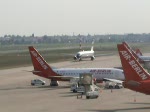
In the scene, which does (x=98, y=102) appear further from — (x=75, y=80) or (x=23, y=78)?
(x=23, y=78)

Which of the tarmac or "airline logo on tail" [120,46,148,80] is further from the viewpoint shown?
the tarmac

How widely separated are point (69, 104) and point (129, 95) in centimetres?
1251

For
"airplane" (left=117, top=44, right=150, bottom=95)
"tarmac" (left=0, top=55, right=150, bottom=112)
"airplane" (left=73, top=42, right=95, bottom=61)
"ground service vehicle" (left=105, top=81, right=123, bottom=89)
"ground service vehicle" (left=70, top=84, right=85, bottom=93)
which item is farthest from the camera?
"airplane" (left=73, top=42, right=95, bottom=61)

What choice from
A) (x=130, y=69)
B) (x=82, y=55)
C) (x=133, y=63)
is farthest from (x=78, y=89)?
(x=82, y=55)

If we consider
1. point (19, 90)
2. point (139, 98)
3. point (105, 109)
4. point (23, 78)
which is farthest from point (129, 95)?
point (23, 78)

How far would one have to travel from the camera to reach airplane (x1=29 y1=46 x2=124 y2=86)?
8275cm

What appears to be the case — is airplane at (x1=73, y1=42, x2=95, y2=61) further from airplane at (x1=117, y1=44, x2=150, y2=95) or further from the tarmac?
airplane at (x1=117, y1=44, x2=150, y2=95)

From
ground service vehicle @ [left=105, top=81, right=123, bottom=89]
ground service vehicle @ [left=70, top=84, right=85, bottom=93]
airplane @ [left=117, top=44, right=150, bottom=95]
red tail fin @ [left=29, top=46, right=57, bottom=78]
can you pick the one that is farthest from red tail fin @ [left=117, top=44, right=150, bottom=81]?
red tail fin @ [left=29, top=46, right=57, bottom=78]

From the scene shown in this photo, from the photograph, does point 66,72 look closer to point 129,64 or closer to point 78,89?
point 78,89

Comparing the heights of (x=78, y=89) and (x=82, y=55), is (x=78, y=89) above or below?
above

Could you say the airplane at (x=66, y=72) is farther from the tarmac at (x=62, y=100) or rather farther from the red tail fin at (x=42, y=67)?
the tarmac at (x=62, y=100)

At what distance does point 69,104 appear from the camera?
5784cm

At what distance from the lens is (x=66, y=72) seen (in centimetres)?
8412

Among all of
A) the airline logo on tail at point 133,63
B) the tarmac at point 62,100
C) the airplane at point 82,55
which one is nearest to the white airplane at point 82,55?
the airplane at point 82,55
